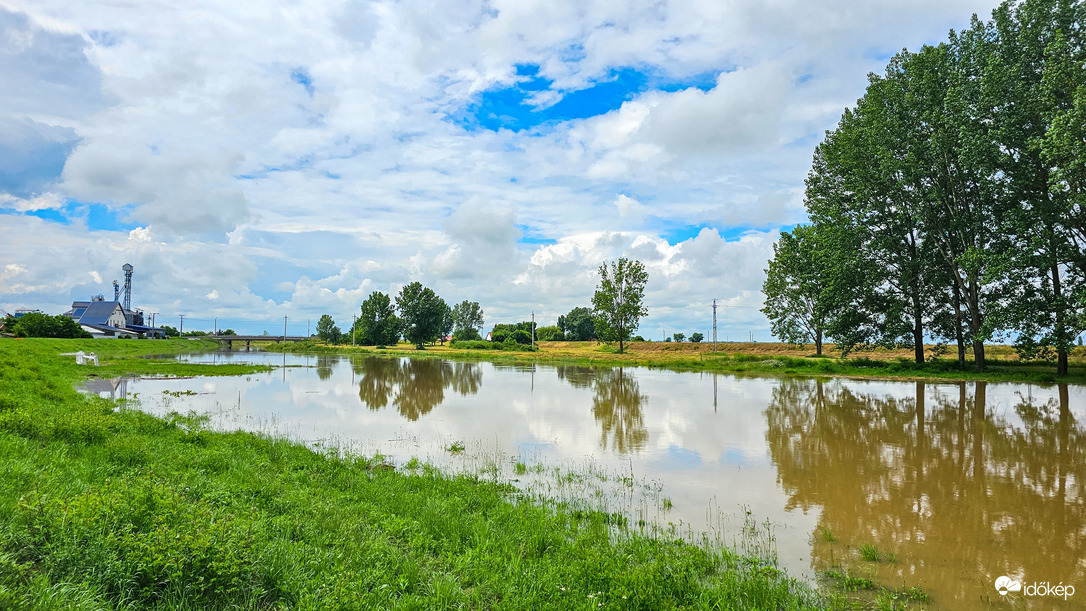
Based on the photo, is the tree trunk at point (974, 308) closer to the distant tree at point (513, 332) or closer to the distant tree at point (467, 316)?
the distant tree at point (513, 332)

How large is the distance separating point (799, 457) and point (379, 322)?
101 meters

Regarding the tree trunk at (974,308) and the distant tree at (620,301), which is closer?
the tree trunk at (974,308)

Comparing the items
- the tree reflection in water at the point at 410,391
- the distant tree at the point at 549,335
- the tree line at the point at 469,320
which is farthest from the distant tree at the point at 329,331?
the tree reflection in water at the point at 410,391

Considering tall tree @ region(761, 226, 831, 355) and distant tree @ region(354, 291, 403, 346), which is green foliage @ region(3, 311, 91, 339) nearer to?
distant tree @ region(354, 291, 403, 346)

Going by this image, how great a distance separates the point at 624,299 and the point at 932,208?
3703 centimetres

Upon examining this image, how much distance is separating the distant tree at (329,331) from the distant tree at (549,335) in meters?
50.3

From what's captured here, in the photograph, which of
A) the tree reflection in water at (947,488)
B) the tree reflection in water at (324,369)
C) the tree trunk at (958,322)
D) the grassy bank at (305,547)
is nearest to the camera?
the grassy bank at (305,547)

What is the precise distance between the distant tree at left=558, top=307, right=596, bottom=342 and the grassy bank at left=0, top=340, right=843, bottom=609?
355 feet

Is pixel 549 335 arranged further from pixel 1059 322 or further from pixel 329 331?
pixel 1059 322

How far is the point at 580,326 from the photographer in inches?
4675

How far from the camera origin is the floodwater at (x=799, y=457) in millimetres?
6543

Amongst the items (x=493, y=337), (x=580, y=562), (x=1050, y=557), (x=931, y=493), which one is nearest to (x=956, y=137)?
(x=931, y=493)

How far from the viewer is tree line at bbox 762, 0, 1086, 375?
24.1 meters

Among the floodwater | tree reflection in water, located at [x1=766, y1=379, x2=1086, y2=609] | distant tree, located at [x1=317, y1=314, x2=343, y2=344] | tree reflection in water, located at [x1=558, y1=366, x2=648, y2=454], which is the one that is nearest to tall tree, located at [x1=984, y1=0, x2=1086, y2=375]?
the floodwater
